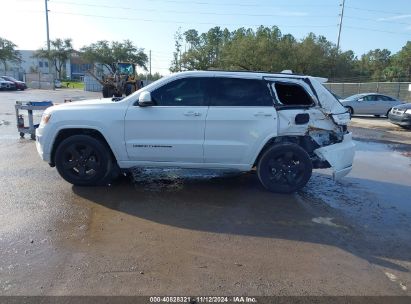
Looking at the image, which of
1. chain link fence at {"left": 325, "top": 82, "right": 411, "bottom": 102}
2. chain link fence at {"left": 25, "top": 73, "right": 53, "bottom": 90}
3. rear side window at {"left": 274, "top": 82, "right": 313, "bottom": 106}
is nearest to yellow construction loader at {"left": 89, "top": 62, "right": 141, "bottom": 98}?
rear side window at {"left": 274, "top": 82, "right": 313, "bottom": 106}

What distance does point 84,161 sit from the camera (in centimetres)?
617

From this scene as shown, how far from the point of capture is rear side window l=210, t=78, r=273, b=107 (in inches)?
236

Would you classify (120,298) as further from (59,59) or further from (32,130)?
(59,59)

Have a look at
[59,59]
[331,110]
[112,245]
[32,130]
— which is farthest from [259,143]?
[59,59]

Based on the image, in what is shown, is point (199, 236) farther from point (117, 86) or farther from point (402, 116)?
point (117, 86)

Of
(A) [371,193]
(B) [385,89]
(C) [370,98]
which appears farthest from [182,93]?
(B) [385,89]

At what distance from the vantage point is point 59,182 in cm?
650

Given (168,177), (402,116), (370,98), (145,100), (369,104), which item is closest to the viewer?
(145,100)

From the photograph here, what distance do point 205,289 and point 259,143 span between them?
300 cm

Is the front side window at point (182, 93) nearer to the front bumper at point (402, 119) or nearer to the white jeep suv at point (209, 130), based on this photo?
the white jeep suv at point (209, 130)

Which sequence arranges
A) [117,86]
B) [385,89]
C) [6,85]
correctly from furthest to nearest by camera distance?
1. [6,85]
2. [385,89]
3. [117,86]

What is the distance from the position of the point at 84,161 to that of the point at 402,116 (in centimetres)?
1439

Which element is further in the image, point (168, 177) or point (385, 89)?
point (385, 89)

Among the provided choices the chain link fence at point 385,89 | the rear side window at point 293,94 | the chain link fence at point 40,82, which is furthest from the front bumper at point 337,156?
the chain link fence at point 40,82
